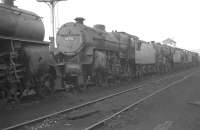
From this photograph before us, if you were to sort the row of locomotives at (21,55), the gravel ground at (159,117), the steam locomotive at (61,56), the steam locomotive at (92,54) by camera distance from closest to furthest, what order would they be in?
the gravel ground at (159,117) → the row of locomotives at (21,55) → the steam locomotive at (61,56) → the steam locomotive at (92,54)

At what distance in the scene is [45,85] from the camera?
12.9 meters

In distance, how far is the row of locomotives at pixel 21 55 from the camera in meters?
10.3

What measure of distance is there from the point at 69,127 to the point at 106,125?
41.5 inches

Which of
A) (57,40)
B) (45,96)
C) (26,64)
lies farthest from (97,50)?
(26,64)

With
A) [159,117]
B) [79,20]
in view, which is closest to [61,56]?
[79,20]

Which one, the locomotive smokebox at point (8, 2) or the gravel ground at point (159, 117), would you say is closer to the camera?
the gravel ground at point (159, 117)

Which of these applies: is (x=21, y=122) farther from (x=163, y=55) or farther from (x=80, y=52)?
(x=163, y=55)

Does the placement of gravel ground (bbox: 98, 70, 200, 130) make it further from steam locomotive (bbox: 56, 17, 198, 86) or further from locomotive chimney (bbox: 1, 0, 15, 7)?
locomotive chimney (bbox: 1, 0, 15, 7)

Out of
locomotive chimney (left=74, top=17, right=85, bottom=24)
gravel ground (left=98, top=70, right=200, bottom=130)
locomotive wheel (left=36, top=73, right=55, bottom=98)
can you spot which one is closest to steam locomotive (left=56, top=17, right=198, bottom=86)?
locomotive chimney (left=74, top=17, right=85, bottom=24)

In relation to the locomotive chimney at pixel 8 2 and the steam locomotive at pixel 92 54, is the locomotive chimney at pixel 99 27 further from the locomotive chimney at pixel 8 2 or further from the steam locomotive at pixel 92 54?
the locomotive chimney at pixel 8 2

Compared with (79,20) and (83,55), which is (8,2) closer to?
(83,55)

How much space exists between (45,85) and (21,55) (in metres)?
2.13

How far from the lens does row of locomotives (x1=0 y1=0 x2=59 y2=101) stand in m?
10.3

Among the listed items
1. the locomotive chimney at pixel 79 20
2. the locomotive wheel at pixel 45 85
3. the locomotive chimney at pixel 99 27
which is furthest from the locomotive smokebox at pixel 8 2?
the locomotive chimney at pixel 99 27
